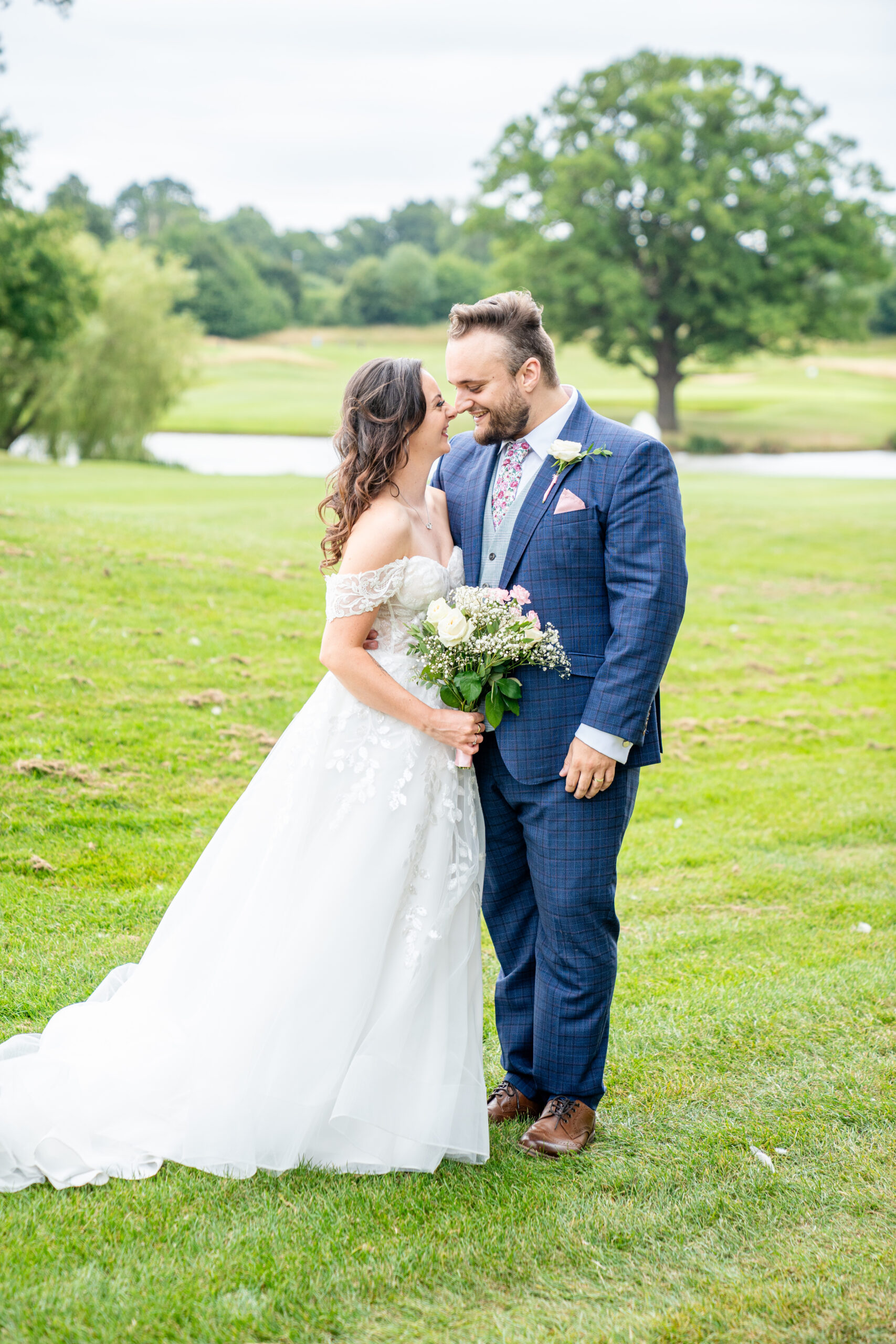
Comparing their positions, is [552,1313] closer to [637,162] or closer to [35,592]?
[35,592]

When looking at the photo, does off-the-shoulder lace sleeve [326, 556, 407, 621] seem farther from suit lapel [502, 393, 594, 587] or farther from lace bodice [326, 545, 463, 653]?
suit lapel [502, 393, 594, 587]

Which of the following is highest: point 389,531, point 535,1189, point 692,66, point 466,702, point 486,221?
point 692,66

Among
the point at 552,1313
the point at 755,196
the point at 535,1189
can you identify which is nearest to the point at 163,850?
the point at 535,1189

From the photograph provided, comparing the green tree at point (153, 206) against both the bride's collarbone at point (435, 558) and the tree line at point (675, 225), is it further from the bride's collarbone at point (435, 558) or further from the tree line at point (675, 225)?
the bride's collarbone at point (435, 558)

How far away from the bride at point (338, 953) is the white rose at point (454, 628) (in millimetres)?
314

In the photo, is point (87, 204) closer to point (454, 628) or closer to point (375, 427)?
point (375, 427)

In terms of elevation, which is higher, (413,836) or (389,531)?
(389,531)

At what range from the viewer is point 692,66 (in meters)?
39.1

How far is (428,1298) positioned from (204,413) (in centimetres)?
4443

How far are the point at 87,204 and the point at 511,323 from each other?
277ft

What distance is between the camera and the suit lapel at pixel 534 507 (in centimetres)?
342

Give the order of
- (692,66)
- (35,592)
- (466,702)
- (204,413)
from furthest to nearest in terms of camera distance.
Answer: (204,413)
(692,66)
(35,592)
(466,702)

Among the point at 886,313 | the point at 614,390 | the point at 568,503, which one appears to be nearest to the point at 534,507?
the point at 568,503

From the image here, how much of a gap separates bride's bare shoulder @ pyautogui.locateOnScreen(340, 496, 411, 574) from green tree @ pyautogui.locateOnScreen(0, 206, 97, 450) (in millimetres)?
25002
